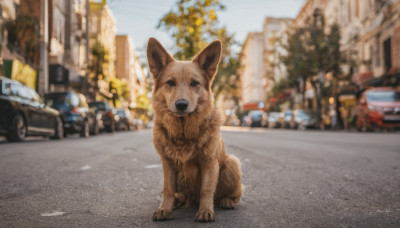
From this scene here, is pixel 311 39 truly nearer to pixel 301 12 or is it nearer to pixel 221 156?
pixel 301 12

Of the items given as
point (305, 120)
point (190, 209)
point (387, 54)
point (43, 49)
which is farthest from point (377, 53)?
point (190, 209)

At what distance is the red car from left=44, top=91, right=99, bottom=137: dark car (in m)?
13.4

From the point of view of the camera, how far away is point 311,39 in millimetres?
33031

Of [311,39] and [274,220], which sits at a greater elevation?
[311,39]

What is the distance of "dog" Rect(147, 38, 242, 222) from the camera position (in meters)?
3.08

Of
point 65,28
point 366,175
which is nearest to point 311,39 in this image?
point 65,28

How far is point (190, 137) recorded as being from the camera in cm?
310

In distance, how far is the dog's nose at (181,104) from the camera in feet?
10.3

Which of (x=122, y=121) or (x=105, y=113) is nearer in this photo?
(x=105, y=113)

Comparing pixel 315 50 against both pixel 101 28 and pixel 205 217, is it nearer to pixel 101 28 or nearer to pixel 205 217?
pixel 101 28

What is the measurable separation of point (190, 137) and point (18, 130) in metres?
9.85

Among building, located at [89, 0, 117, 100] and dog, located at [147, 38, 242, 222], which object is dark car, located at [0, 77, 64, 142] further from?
building, located at [89, 0, 117, 100]

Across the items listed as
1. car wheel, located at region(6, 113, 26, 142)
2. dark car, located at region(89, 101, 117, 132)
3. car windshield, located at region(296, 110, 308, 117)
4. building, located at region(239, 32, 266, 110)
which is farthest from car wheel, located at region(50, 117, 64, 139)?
building, located at region(239, 32, 266, 110)

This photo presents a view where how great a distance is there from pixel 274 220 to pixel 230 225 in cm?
37
